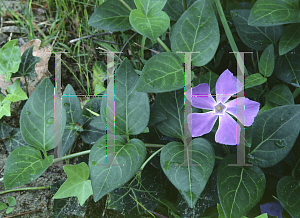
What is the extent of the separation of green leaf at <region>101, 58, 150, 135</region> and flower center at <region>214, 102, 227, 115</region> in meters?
0.28

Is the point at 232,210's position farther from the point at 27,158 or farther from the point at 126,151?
the point at 27,158

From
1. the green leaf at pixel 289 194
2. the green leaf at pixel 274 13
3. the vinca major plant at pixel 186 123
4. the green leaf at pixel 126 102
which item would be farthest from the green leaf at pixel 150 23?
the green leaf at pixel 289 194

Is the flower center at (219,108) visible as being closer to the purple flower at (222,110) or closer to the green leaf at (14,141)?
the purple flower at (222,110)

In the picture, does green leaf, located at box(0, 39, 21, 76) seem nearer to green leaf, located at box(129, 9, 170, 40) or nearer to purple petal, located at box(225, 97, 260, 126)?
green leaf, located at box(129, 9, 170, 40)

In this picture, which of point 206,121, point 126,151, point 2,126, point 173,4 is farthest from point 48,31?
point 206,121

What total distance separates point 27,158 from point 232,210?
0.80m

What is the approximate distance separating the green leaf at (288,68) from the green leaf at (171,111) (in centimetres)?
47

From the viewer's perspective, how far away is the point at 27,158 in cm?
107

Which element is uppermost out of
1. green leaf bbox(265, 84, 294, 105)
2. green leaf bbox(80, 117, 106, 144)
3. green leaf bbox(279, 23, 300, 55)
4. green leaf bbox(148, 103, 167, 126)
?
green leaf bbox(279, 23, 300, 55)

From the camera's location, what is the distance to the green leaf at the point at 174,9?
1285 millimetres

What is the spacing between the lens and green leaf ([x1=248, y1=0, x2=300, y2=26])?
104 centimetres

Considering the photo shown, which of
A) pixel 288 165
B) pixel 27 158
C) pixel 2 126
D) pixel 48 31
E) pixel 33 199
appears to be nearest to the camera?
pixel 27 158

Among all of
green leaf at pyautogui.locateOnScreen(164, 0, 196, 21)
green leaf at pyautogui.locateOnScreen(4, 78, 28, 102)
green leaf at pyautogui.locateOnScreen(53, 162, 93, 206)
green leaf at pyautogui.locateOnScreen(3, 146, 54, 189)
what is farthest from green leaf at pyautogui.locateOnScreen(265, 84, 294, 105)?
green leaf at pyautogui.locateOnScreen(4, 78, 28, 102)

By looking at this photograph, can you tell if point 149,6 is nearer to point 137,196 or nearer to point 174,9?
point 174,9
